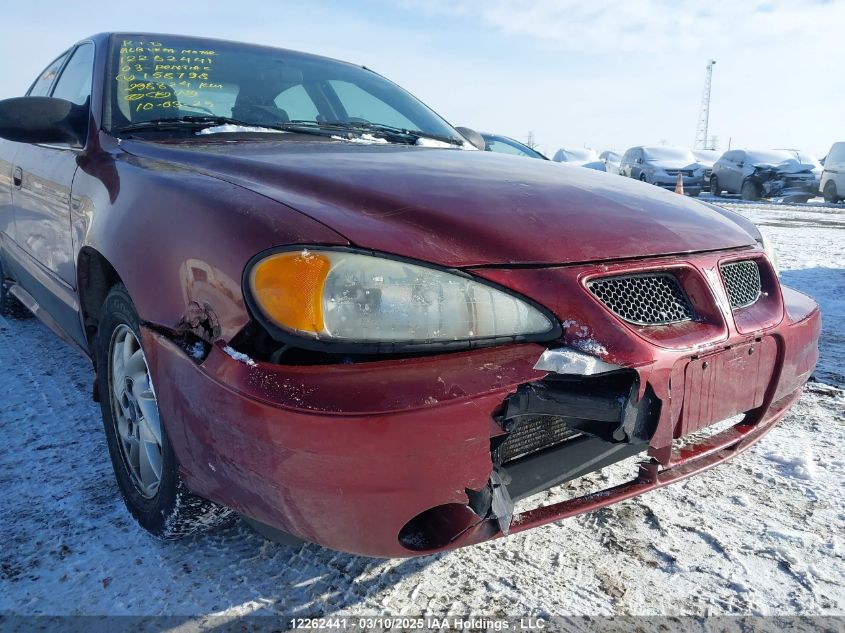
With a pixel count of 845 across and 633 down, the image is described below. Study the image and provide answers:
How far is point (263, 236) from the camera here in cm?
139

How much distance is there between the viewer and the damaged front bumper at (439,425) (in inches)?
49.2

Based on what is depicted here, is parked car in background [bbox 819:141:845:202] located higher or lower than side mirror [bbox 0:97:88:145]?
lower

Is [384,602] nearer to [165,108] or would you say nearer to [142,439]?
[142,439]

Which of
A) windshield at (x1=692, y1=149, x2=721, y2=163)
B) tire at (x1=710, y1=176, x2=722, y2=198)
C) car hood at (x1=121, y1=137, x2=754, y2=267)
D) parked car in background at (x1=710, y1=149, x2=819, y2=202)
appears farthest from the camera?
windshield at (x1=692, y1=149, x2=721, y2=163)

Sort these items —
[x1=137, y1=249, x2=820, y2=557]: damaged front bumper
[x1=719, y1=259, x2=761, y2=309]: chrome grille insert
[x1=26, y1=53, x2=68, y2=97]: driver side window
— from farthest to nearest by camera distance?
[x1=26, y1=53, x2=68, y2=97]: driver side window → [x1=719, y1=259, x2=761, y2=309]: chrome grille insert → [x1=137, y1=249, x2=820, y2=557]: damaged front bumper

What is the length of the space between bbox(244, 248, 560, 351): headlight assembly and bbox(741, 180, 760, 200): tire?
56.2ft

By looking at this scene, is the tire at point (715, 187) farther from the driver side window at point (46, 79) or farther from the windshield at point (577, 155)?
the driver side window at point (46, 79)

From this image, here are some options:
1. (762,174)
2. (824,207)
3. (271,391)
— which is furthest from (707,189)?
(271,391)

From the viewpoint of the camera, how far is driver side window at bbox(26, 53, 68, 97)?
127 inches

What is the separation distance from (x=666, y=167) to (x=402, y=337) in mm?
18056

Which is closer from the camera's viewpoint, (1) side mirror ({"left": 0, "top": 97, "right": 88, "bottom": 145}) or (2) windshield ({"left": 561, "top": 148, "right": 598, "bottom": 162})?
(1) side mirror ({"left": 0, "top": 97, "right": 88, "bottom": 145})

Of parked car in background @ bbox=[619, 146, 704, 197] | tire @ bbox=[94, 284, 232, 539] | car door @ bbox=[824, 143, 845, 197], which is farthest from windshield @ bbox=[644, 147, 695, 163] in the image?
tire @ bbox=[94, 284, 232, 539]

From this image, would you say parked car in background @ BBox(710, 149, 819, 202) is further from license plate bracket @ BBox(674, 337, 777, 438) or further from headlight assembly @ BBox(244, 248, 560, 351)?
headlight assembly @ BBox(244, 248, 560, 351)

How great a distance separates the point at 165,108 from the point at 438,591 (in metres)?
1.87
